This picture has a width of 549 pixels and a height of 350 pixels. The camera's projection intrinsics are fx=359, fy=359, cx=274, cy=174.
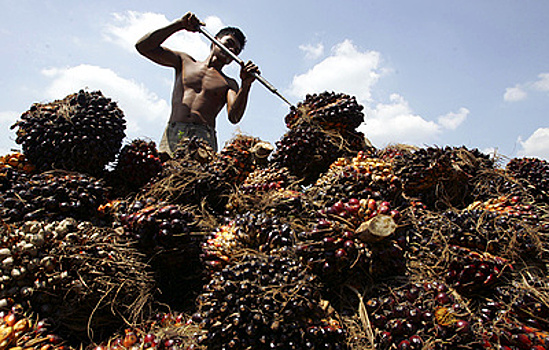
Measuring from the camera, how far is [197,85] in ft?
12.7

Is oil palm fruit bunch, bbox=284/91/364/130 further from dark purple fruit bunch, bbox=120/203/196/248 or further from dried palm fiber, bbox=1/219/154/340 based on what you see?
dried palm fiber, bbox=1/219/154/340

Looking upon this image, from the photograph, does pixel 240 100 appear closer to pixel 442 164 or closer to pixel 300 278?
pixel 442 164

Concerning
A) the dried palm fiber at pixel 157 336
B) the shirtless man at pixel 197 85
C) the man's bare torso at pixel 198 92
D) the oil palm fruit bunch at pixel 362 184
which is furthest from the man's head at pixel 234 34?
the dried palm fiber at pixel 157 336

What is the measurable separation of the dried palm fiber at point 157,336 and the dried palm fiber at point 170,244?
17 cm

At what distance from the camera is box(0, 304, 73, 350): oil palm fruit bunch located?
109 centimetres

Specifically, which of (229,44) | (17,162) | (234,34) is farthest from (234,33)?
(17,162)

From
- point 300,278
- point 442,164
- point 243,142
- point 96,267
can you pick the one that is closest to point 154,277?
point 96,267

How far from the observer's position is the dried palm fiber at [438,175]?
6.24 ft

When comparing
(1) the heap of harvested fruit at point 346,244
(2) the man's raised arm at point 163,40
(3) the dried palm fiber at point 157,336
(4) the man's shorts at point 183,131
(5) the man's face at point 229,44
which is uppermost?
(5) the man's face at point 229,44

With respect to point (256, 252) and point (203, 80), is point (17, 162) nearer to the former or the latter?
point (256, 252)

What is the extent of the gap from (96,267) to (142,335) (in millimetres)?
304

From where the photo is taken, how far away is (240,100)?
3730 mm

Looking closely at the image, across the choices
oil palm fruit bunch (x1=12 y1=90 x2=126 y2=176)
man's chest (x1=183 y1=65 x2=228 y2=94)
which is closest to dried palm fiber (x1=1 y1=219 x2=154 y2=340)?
oil palm fruit bunch (x1=12 y1=90 x2=126 y2=176)

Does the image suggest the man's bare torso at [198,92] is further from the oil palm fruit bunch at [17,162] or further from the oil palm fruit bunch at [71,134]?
the oil palm fruit bunch at [17,162]
